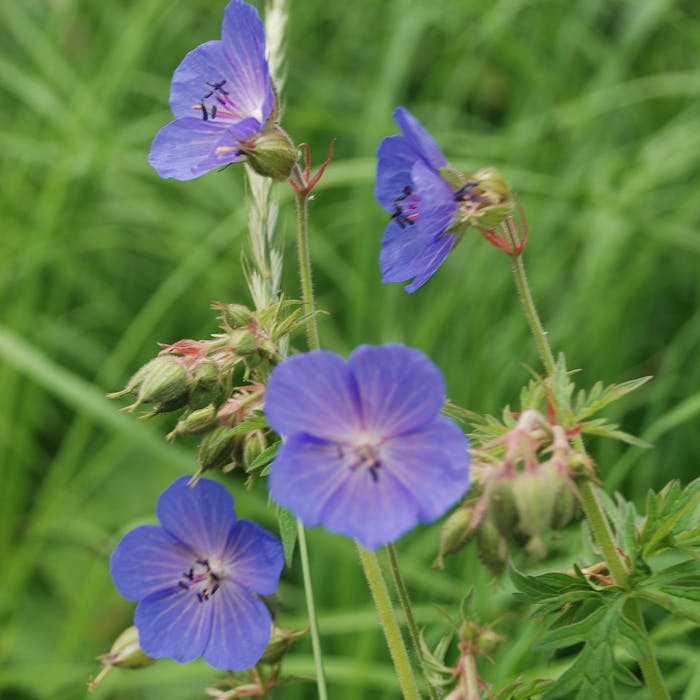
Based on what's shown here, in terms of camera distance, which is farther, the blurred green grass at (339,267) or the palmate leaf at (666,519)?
the blurred green grass at (339,267)

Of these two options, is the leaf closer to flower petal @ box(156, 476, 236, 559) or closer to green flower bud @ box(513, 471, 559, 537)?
flower petal @ box(156, 476, 236, 559)

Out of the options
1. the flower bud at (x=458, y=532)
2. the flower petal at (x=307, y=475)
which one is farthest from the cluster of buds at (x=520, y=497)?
the flower petal at (x=307, y=475)

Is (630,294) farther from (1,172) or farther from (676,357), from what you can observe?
(1,172)

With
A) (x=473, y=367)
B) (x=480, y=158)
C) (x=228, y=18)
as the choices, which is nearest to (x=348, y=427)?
(x=228, y=18)

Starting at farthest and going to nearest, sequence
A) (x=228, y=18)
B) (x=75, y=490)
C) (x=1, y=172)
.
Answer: (x=1, y=172), (x=75, y=490), (x=228, y=18)

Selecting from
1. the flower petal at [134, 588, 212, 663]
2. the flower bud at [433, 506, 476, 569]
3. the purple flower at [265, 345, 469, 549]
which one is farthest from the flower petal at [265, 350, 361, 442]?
the flower petal at [134, 588, 212, 663]

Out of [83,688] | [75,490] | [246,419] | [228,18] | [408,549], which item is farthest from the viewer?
[75,490]

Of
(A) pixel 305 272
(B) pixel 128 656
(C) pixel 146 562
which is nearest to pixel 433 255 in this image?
(A) pixel 305 272

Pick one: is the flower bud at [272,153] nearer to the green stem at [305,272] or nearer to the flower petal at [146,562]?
→ the green stem at [305,272]
